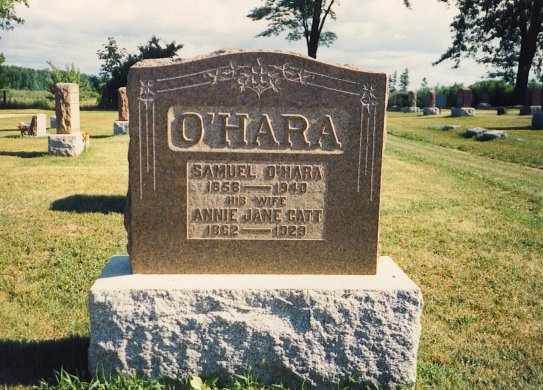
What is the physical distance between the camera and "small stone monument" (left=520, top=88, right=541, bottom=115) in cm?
2820

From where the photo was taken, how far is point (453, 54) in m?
40.2

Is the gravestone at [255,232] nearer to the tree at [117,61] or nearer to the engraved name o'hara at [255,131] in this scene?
the engraved name o'hara at [255,131]

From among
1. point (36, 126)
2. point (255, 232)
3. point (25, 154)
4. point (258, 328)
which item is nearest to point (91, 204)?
point (255, 232)

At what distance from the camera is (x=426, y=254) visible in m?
6.37

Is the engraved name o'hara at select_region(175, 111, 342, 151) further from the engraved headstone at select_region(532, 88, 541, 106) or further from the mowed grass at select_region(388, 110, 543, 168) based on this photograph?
the engraved headstone at select_region(532, 88, 541, 106)

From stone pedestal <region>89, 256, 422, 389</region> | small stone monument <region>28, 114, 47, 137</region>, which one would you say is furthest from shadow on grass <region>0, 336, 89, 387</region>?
small stone monument <region>28, 114, 47, 137</region>

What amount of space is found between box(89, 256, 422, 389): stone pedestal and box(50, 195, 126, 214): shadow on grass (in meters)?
4.71

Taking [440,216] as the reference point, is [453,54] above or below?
above

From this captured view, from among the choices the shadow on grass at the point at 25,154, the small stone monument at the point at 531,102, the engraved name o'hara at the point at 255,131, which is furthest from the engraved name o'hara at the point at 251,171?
the small stone monument at the point at 531,102

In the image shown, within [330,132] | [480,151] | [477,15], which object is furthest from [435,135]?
[477,15]

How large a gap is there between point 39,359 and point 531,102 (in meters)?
32.2

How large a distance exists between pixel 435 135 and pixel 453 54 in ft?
73.1

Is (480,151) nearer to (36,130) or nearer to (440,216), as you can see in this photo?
(440,216)

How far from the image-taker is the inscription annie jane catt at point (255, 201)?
3543 millimetres
